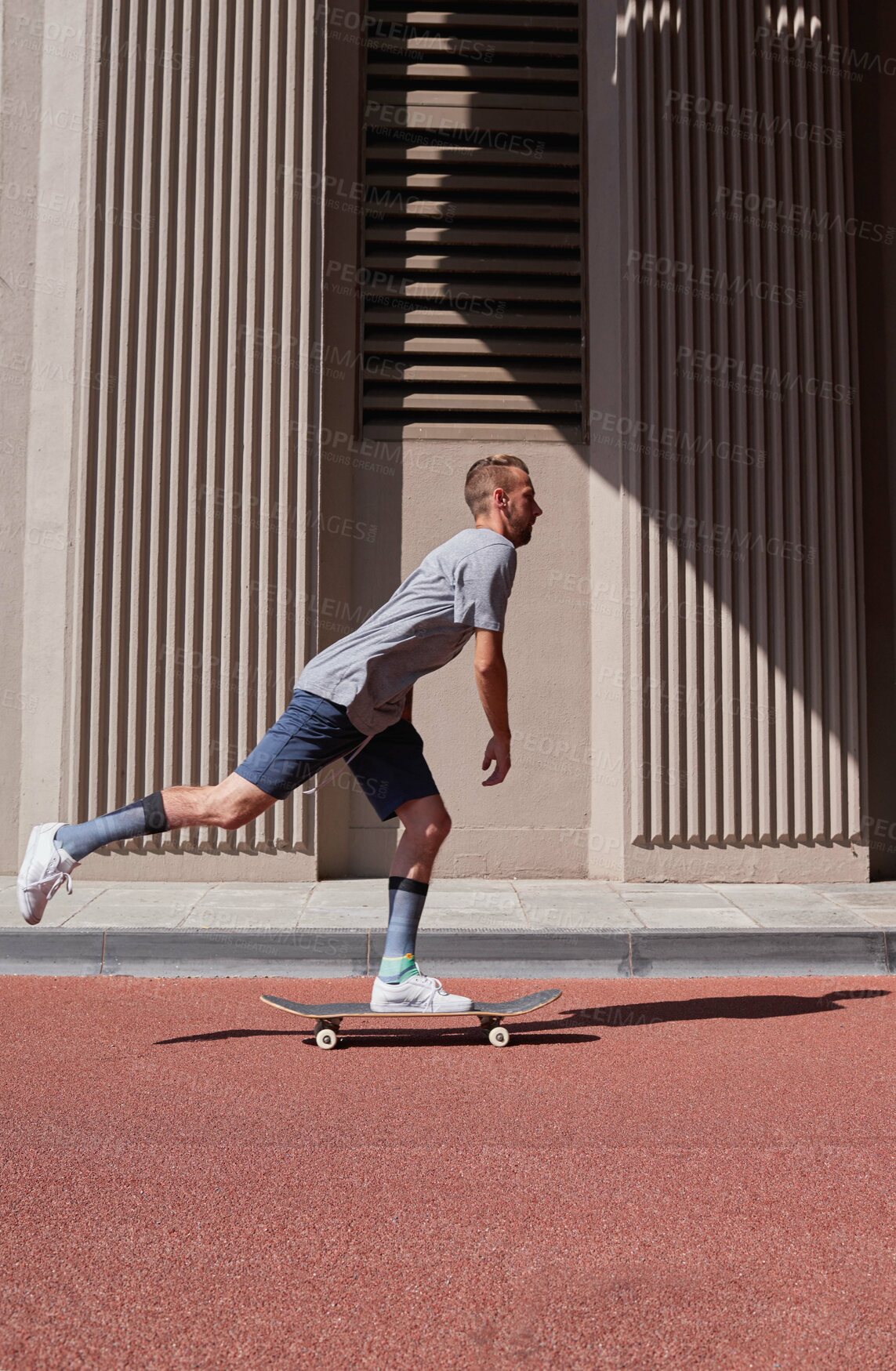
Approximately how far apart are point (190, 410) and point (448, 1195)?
5.98 meters

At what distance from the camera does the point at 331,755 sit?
14.0 feet

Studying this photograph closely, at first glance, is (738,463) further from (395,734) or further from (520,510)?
(395,734)

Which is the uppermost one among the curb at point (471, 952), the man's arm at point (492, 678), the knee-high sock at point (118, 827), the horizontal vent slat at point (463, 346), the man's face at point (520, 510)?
the horizontal vent slat at point (463, 346)

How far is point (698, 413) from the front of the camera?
312 inches

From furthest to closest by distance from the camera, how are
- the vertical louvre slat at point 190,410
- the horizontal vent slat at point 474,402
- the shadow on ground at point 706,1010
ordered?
the horizontal vent slat at point 474,402
the vertical louvre slat at point 190,410
the shadow on ground at point 706,1010

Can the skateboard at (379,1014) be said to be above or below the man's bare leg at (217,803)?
below

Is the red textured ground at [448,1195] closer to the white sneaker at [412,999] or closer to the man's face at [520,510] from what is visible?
the white sneaker at [412,999]

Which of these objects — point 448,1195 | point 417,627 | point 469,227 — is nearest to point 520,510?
point 417,627

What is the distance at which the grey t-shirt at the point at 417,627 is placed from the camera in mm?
4133

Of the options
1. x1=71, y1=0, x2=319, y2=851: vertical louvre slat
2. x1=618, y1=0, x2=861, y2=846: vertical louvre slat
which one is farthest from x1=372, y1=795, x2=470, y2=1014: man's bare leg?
x1=618, y1=0, x2=861, y2=846: vertical louvre slat

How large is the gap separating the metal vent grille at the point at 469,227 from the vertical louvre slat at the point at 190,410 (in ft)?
2.10

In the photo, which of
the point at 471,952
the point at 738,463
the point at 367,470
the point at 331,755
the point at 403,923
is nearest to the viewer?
the point at 331,755

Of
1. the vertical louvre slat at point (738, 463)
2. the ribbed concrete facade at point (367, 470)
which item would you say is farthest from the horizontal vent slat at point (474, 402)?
the vertical louvre slat at point (738, 463)

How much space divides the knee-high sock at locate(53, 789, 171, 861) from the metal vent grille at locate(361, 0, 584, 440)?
4.59m
